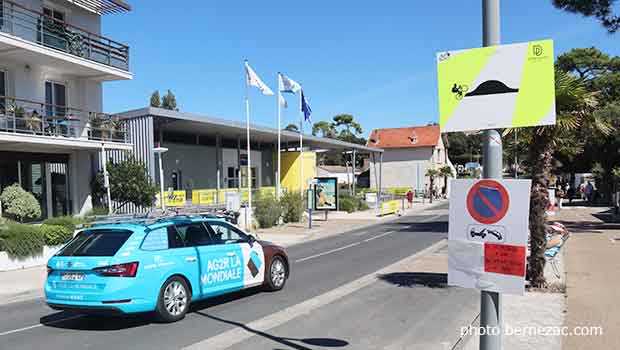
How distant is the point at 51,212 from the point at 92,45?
6.96 m

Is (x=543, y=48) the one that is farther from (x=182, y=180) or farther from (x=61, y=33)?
(x=182, y=180)

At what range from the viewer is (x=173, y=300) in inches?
309

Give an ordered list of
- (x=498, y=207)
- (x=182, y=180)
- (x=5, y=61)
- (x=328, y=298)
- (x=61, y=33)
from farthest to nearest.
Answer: (x=182, y=180), (x=61, y=33), (x=5, y=61), (x=328, y=298), (x=498, y=207)

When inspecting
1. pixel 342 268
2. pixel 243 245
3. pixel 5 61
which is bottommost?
pixel 342 268

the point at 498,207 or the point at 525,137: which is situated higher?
the point at 525,137

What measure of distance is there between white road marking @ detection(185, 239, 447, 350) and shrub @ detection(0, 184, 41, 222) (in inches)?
488

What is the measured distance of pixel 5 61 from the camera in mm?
18344

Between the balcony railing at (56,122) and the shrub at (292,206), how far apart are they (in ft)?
33.8

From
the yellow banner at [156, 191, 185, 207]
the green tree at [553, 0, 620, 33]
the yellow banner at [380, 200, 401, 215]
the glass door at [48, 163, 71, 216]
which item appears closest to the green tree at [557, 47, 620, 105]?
the yellow banner at [380, 200, 401, 215]

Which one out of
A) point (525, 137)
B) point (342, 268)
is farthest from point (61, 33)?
point (525, 137)

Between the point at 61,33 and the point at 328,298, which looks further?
the point at 61,33

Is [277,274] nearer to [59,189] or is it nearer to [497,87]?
[497,87]

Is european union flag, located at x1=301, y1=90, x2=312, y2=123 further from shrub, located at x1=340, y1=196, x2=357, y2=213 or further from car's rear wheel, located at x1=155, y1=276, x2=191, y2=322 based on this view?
car's rear wheel, located at x1=155, y1=276, x2=191, y2=322

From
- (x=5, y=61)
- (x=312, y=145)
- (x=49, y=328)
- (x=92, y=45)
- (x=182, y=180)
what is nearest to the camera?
(x=49, y=328)
